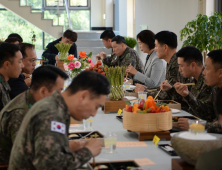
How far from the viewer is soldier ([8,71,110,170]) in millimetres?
971

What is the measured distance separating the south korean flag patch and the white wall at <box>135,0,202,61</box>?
496 centimetres

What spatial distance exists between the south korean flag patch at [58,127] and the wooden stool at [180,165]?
0.49 meters

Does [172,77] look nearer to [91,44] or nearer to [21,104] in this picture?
[21,104]

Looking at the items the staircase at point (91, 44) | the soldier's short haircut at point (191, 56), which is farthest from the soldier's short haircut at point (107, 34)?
the staircase at point (91, 44)

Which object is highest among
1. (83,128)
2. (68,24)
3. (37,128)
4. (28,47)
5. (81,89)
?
(68,24)

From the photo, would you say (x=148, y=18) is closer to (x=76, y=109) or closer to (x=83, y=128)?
(x=83, y=128)

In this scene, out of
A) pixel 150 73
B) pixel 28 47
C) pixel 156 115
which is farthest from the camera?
pixel 150 73

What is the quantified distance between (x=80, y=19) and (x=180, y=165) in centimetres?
1103

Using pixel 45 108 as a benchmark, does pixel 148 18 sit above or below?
above

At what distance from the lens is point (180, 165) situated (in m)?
1.19

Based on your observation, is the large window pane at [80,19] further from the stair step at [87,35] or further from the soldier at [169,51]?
the soldier at [169,51]

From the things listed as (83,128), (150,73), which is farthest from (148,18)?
(83,128)

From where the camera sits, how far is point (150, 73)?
153 inches

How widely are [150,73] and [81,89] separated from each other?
2877 mm
